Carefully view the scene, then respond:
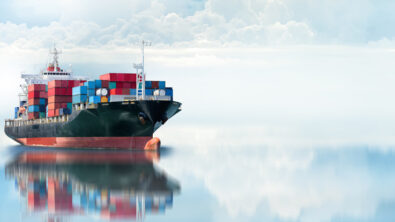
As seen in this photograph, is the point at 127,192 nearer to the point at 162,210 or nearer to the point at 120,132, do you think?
the point at 162,210

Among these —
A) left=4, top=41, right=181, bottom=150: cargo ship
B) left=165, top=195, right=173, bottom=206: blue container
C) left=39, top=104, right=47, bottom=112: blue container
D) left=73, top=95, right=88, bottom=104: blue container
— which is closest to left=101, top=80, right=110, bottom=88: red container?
left=4, top=41, right=181, bottom=150: cargo ship

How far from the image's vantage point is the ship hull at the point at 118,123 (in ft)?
184

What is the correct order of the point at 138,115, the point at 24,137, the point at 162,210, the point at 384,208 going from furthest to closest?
the point at 24,137, the point at 138,115, the point at 384,208, the point at 162,210

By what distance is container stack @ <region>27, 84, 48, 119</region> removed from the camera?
2924 inches

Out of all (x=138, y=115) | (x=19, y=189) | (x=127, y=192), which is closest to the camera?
(x=127, y=192)

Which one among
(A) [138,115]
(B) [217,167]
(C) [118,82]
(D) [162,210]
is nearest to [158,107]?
(A) [138,115]

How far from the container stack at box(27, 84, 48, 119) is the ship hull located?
39.2ft

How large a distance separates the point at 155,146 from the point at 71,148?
460 inches

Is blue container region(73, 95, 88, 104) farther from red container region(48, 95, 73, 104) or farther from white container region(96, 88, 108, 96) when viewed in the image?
red container region(48, 95, 73, 104)

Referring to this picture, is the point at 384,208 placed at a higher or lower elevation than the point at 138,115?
lower

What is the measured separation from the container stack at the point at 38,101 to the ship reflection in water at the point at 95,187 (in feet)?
91.2

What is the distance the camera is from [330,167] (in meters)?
46.1

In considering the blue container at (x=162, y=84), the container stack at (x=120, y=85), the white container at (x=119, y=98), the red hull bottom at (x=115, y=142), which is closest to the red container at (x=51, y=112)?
the red hull bottom at (x=115, y=142)

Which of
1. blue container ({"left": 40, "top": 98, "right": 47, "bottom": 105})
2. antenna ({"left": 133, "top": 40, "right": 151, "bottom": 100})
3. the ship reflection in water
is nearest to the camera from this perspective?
the ship reflection in water
